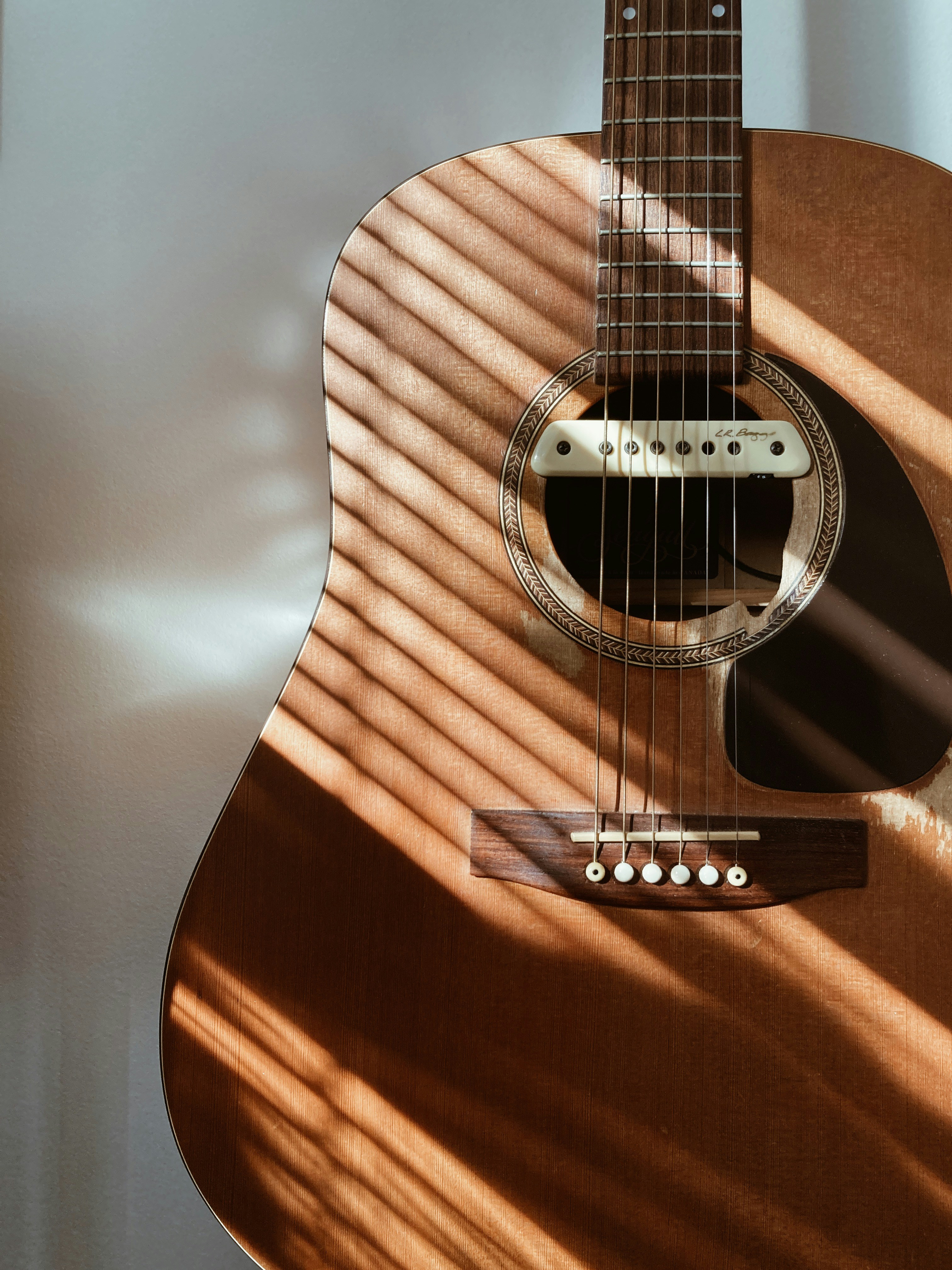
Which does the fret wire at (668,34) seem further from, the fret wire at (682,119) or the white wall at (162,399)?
the white wall at (162,399)

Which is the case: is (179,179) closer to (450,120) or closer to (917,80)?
(450,120)

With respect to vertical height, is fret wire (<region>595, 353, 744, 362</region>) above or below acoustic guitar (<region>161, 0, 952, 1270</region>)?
above

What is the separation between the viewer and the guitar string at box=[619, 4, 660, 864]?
74 cm

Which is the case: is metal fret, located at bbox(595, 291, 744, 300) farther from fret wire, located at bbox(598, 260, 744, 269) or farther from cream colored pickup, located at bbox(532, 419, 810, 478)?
cream colored pickup, located at bbox(532, 419, 810, 478)

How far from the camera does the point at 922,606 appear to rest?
0.75m

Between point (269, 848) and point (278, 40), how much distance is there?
1010 mm

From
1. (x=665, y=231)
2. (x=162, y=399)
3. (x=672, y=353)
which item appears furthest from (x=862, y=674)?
(x=162, y=399)

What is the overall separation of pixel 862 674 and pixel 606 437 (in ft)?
1.00

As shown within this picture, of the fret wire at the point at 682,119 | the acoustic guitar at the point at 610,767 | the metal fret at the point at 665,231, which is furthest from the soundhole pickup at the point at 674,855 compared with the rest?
the fret wire at the point at 682,119

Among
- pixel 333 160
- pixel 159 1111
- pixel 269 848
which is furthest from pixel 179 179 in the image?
pixel 159 1111

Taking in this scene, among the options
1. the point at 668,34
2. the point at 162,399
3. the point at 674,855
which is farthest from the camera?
the point at 162,399

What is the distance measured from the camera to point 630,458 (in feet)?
2.57

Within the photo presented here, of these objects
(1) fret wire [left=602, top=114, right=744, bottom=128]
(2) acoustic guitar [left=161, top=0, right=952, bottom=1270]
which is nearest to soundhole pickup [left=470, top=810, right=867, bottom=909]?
(2) acoustic guitar [left=161, top=0, right=952, bottom=1270]

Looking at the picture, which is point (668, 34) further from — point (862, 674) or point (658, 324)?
point (862, 674)
